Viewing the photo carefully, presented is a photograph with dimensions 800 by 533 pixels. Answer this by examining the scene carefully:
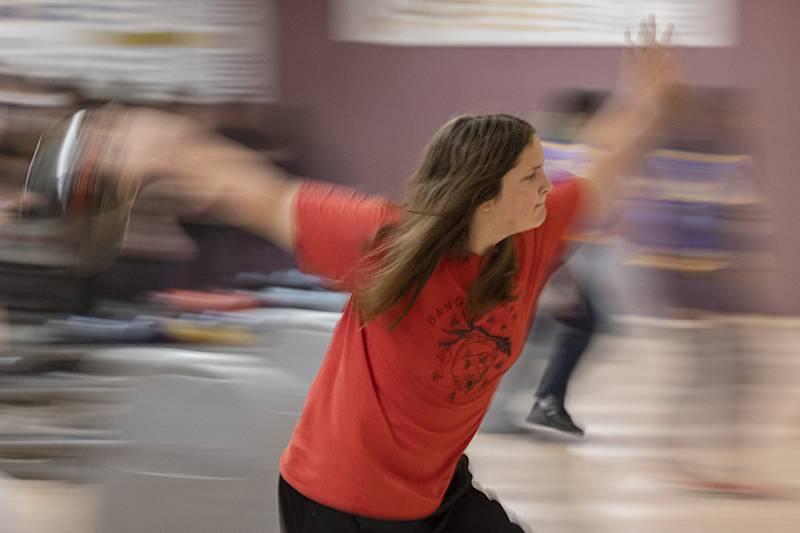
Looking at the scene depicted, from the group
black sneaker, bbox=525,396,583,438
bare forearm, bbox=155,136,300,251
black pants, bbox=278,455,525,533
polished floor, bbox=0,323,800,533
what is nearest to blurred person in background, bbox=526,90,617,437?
black sneaker, bbox=525,396,583,438

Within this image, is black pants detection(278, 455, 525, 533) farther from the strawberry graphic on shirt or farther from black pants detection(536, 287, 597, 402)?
black pants detection(536, 287, 597, 402)

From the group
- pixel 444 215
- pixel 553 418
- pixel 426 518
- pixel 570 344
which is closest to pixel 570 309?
pixel 570 344

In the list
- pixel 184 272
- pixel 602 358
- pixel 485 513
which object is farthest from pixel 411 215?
pixel 602 358

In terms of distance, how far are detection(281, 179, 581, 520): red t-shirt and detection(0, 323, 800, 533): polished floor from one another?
4.37 ft

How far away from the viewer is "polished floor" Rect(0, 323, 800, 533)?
3.44 metres

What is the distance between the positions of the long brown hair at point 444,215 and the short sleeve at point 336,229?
0.02m

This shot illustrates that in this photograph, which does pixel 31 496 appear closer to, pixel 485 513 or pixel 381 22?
pixel 485 513

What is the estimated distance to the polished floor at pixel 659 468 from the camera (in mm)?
3438

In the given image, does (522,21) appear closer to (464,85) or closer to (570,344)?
(464,85)

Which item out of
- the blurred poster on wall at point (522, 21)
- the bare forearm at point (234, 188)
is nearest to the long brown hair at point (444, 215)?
the bare forearm at point (234, 188)

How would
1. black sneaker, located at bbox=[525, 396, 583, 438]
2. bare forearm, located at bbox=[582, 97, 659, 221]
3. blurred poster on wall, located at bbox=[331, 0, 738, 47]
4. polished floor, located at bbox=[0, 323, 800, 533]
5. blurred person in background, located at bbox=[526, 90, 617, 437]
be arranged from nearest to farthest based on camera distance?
bare forearm, located at bbox=[582, 97, 659, 221]
polished floor, located at bbox=[0, 323, 800, 533]
blurred person in background, located at bbox=[526, 90, 617, 437]
black sneaker, located at bbox=[525, 396, 583, 438]
blurred poster on wall, located at bbox=[331, 0, 738, 47]

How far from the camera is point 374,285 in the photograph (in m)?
1.66

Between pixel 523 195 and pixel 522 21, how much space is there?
5846 millimetres

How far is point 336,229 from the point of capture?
1.70m
